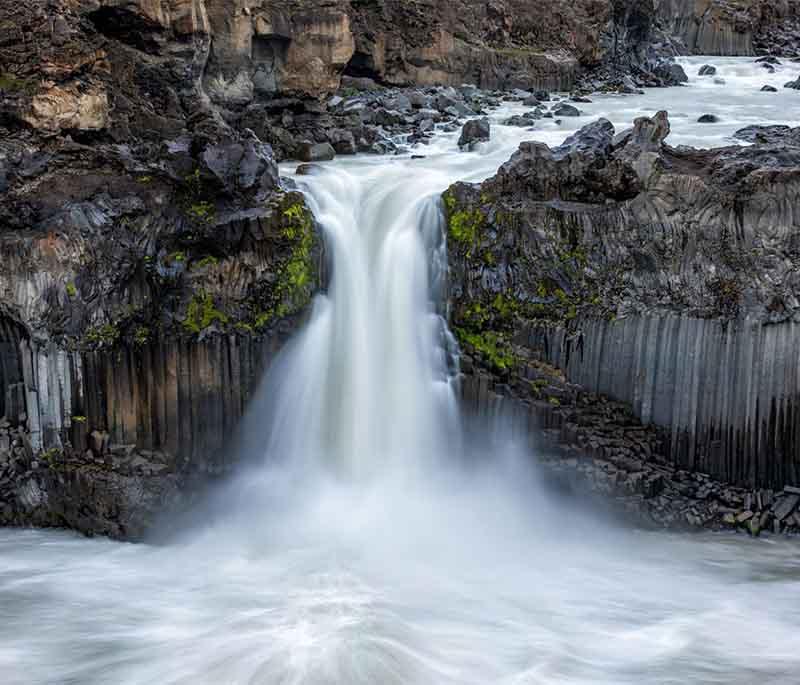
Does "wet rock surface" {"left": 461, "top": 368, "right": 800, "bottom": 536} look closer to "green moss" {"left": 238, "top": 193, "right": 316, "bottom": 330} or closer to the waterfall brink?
the waterfall brink

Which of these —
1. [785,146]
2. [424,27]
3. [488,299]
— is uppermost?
[424,27]

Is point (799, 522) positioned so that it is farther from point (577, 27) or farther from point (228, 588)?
point (577, 27)

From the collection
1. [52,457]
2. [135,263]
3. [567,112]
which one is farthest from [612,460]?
[567,112]

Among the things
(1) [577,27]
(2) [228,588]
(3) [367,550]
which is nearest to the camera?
(2) [228,588]

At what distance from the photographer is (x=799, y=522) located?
10328mm

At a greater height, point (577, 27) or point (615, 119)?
point (577, 27)

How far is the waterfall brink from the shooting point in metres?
11.3

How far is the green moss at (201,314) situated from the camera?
10883 mm

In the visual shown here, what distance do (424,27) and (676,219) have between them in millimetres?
15675

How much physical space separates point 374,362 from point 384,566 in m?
3.00

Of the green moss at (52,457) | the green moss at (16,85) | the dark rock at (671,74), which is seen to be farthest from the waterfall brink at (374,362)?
the dark rock at (671,74)

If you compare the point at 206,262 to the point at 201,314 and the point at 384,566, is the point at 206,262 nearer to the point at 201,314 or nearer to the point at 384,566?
the point at 201,314

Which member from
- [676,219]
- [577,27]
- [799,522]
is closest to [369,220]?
[676,219]

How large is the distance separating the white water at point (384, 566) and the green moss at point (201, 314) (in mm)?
1022
